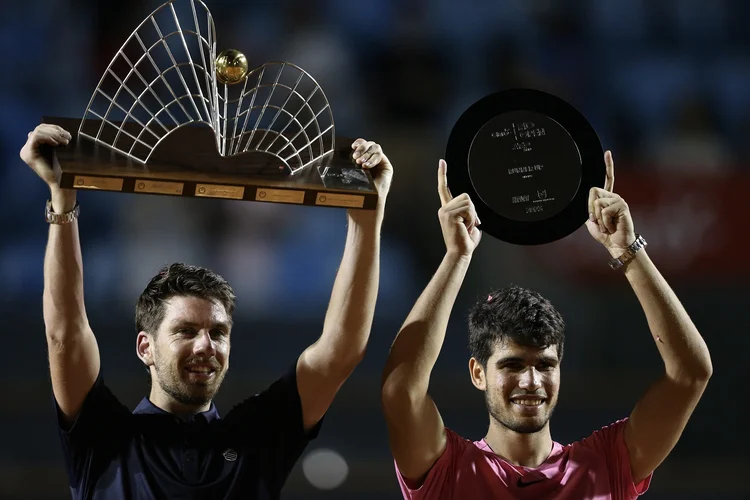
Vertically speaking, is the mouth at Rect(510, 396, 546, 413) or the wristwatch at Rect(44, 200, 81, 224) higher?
the wristwatch at Rect(44, 200, 81, 224)

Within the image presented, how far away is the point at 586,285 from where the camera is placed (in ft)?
18.4

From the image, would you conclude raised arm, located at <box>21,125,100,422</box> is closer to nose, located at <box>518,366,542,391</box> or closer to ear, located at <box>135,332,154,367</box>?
ear, located at <box>135,332,154,367</box>

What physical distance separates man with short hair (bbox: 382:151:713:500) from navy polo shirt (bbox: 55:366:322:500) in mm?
302

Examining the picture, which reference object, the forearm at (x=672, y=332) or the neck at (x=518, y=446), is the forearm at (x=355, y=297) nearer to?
the neck at (x=518, y=446)

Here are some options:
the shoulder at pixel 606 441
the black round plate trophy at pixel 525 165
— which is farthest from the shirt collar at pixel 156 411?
the shoulder at pixel 606 441

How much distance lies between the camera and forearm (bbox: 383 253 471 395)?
10.3 feet

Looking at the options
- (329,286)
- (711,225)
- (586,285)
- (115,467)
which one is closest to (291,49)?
(329,286)

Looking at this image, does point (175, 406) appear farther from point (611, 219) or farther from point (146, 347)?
point (611, 219)

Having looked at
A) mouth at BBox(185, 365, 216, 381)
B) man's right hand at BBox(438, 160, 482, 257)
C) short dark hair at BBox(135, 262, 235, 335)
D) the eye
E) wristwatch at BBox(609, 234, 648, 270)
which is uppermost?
man's right hand at BBox(438, 160, 482, 257)

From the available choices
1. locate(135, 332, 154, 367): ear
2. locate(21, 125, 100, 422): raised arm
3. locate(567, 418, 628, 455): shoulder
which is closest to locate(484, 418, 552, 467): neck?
locate(567, 418, 628, 455): shoulder

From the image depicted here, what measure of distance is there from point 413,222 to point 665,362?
7.54 feet

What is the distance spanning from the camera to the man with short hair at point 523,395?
3.18 meters

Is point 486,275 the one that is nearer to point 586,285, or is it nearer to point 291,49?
point 586,285

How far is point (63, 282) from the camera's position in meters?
3.04
